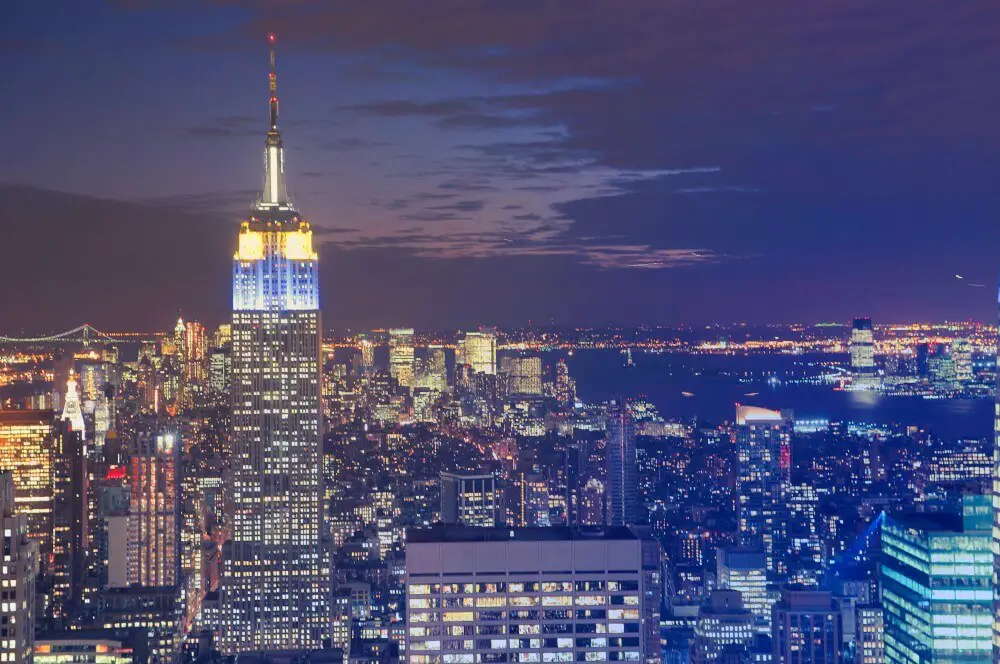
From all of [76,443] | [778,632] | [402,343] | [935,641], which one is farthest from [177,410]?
[935,641]

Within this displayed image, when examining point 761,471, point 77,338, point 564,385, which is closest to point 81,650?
point 77,338

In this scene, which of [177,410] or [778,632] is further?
[177,410]

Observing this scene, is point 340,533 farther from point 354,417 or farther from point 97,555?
point 97,555

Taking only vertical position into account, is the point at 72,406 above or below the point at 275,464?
above

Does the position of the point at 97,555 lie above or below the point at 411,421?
below

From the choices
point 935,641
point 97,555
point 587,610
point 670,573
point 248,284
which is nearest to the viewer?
point 587,610

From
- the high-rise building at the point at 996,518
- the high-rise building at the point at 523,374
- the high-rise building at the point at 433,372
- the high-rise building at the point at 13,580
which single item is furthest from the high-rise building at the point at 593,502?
the high-rise building at the point at 13,580

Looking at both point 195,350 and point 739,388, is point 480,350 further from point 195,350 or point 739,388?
point 195,350
